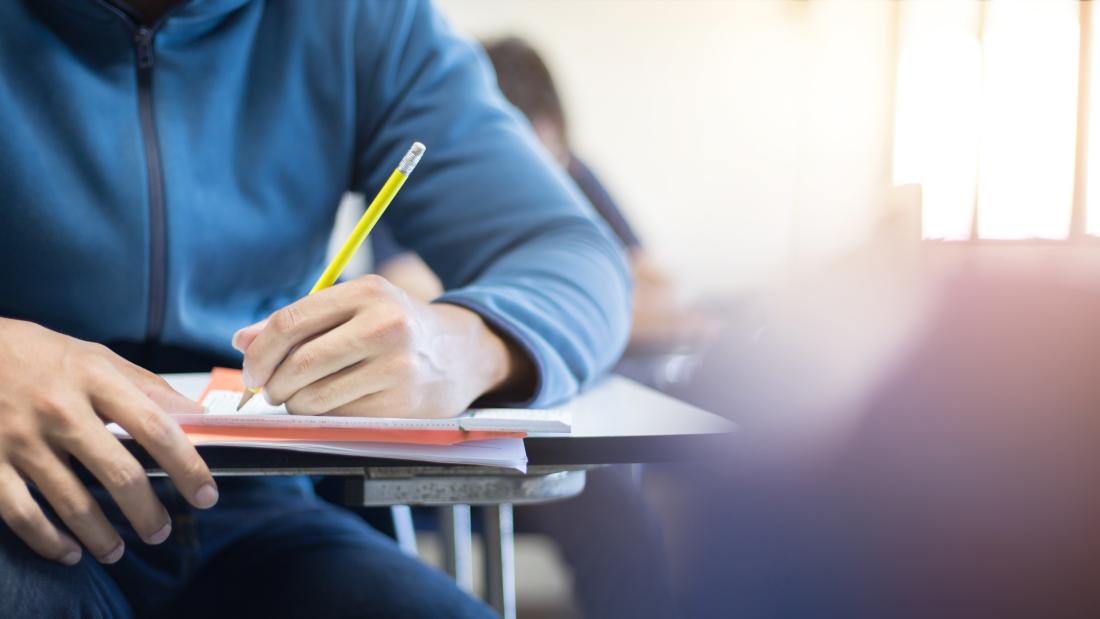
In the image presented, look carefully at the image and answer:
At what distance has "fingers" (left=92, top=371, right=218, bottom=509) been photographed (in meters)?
0.40

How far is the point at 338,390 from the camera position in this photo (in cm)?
49

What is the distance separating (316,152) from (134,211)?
18 centimetres

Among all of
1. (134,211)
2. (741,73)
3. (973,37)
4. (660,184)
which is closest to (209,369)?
(134,211)

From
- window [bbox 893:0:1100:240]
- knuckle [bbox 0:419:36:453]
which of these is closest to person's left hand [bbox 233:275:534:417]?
knuckle [bbox 0:419:36:453]

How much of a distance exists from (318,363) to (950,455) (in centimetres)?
31

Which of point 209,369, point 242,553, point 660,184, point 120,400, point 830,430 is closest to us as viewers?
point 830,430

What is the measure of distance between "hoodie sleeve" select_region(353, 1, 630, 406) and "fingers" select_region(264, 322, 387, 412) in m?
0.24

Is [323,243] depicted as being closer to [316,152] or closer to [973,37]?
[316,152]

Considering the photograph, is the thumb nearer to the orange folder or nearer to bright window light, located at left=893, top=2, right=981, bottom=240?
the orange folder

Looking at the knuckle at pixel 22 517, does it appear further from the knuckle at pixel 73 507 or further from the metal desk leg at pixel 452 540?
the metal desk leg at pixel 452 540

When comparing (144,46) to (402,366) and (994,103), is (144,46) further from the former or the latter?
(994,103)

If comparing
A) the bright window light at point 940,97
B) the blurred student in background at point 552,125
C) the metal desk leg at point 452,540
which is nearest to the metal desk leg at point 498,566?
the metal desk leg at point 452,540

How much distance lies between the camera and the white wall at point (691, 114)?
378 centimetres

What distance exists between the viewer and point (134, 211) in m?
0.70
